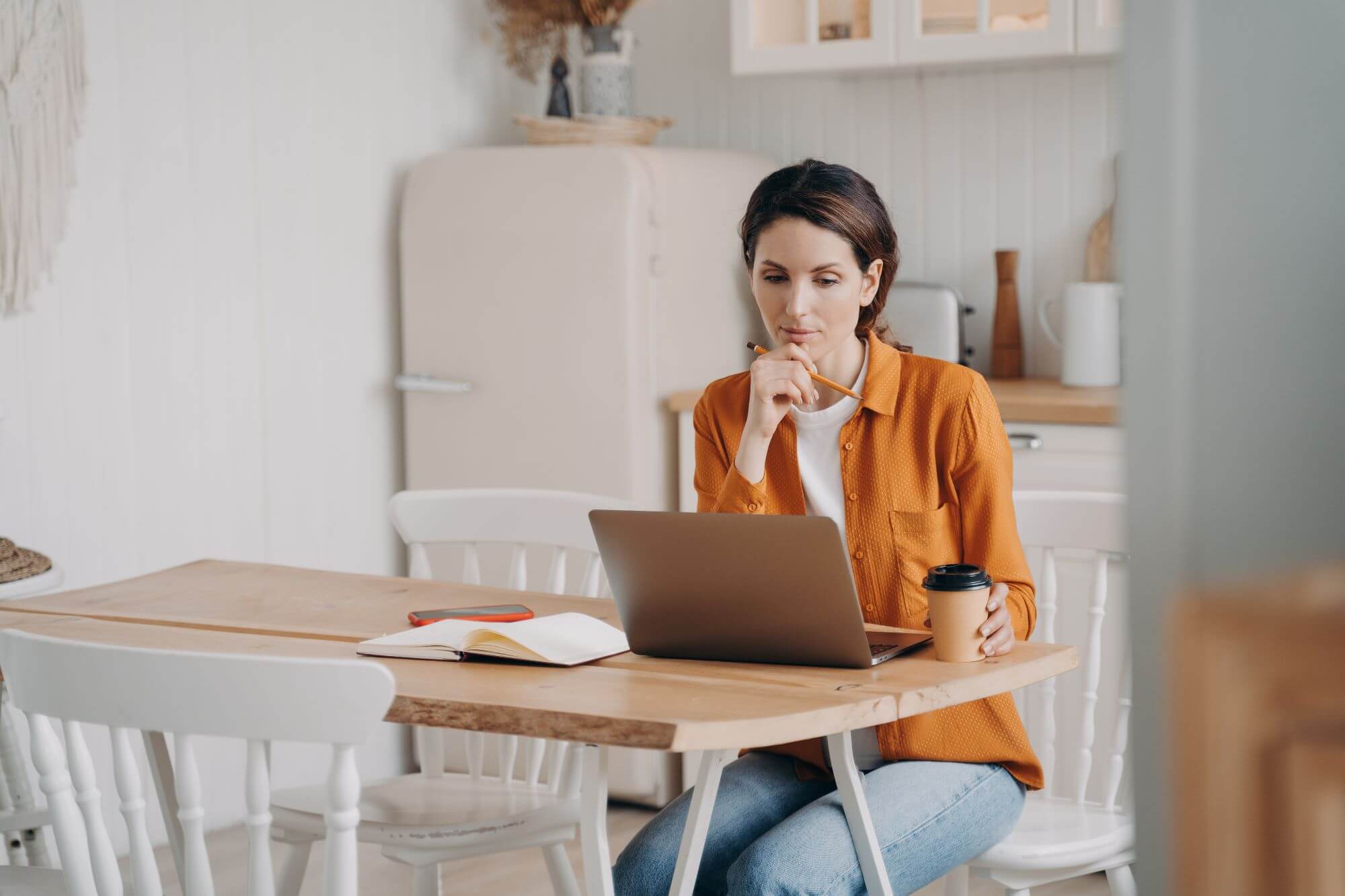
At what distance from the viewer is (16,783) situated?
236 centimetres

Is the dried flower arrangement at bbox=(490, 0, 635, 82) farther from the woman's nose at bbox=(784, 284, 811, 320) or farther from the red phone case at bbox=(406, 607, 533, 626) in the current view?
the red phone case at bbox=(406, 607, 533, 626)

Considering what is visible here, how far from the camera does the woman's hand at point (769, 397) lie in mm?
1740

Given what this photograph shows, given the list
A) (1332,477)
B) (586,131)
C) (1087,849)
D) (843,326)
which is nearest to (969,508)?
(843,326)

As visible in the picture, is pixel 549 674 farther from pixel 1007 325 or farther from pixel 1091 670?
pixel 1007 325

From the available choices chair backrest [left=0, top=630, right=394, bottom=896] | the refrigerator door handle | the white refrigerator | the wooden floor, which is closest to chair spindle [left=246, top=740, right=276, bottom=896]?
chair backrest [left=0, top=630, right=394, bottom=896]

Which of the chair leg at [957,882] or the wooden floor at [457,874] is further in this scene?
the wooden floor at [457,874]

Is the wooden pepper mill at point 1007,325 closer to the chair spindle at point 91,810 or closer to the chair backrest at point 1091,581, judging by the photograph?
the chair backrest at point 1091,581

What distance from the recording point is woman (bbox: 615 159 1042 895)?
1.62 metres

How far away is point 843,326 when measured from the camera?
1856mm

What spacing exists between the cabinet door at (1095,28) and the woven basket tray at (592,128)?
945mm

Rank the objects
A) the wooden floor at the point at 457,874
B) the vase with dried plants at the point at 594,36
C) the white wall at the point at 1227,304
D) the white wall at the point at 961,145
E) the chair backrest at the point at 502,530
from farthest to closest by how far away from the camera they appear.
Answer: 1. the vase with dried plants at the point at 594,36
2. the white wall at the point at 961,145
3. the wooden floor at the point at 457,874
4. the chair backrest at the point at 502,530
5. the white wall at the point at 1227,304

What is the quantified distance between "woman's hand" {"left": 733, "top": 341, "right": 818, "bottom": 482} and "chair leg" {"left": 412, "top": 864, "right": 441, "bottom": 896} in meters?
0.66

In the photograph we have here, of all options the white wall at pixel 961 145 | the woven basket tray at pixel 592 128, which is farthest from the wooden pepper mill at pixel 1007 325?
the woven basket tray at pixel 592 128

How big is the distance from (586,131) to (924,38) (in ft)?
2.56
